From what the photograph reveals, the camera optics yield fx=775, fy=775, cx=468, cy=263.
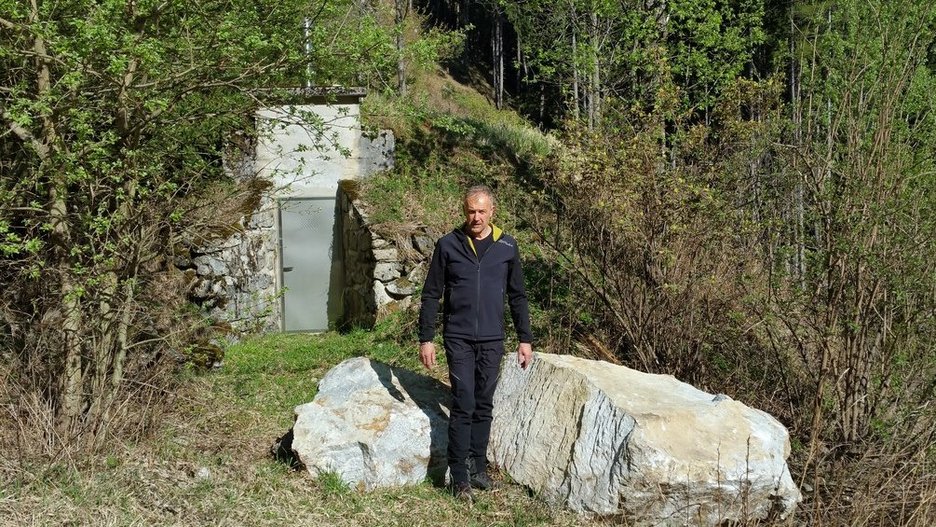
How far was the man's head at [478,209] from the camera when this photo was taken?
5.09m

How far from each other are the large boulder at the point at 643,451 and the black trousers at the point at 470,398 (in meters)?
0.40

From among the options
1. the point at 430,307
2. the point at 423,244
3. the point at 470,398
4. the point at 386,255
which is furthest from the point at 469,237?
the point at 423,244

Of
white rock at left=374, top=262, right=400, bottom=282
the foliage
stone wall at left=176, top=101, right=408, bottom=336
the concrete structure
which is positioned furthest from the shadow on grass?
the concrete structure

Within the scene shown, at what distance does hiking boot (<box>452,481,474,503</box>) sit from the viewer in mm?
5074

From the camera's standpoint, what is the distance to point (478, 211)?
16.7 ft

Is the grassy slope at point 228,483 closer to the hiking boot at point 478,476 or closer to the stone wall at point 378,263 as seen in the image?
the hiking boot at point 478,476

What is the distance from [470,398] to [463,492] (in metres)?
0.61

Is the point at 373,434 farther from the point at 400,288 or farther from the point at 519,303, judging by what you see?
the point at 400,288

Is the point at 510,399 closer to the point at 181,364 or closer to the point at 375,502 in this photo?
the point at 375,502

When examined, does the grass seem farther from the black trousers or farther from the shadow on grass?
the black trousers

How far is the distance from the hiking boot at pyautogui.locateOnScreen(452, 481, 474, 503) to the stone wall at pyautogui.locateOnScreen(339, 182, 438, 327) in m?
5.79

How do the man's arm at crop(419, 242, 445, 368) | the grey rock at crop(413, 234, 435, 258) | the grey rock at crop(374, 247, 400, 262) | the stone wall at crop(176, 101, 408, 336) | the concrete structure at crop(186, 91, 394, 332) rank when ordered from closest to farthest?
1. the man's arm at crop(419, 242, 445, 368)
2. the stone wall at crop(176, 101, 408, 336)
3. the grey rock at crop(374, 247, 400, 262)
4. the grey rock at crop(413, 234, 435, 258)
5. the concrete structure at crop(186, 91, 394, 332)

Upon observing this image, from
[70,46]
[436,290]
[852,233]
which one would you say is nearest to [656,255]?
[852,233]

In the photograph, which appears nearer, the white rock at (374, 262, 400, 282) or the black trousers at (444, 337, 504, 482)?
the black trousers at (444, 337, 504, 482)
